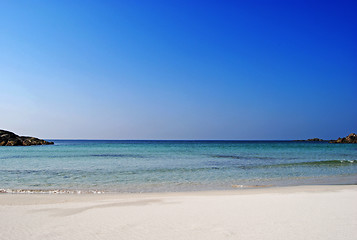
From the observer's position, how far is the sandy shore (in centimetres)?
595

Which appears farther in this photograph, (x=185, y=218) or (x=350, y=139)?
(x=350, y=139)

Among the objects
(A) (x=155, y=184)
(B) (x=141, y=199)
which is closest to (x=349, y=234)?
(B) (x=141, y=199)

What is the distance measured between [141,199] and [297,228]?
5.83m

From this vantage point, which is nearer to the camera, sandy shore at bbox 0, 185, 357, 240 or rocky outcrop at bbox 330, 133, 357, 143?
sandy shore at bbox 0, 185, 357, 240

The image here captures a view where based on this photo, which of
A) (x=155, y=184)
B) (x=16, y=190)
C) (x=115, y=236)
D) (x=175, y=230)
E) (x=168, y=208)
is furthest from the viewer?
(x=155, y=184)

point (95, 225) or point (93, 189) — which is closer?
point (95, 225)

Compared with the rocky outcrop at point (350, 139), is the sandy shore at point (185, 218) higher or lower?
lower

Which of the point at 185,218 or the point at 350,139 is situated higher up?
the point at 350,139

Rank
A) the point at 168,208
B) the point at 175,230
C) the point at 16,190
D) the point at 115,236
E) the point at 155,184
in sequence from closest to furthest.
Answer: the point at 115,236, the point at 175,230, the point at 168,208, the point at 16,190, the point at 155,184

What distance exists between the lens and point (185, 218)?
285 inches

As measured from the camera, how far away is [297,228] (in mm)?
6297

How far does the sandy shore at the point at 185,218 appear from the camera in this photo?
19.5 ft

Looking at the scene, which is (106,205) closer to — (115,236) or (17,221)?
(17,221)

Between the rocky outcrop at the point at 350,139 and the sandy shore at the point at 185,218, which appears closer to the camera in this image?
the sandy shore at the point at 185,218
